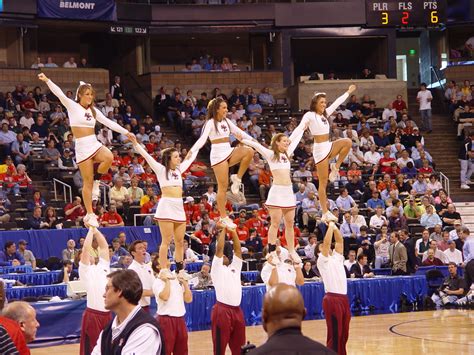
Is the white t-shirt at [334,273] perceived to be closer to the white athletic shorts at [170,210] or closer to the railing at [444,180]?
the white athletic shorts at [170,210]

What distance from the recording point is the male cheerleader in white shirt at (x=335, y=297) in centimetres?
1185

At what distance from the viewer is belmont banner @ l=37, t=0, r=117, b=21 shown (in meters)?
26.9

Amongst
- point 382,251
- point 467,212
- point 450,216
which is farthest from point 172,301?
point 467,212

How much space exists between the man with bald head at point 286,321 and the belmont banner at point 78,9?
2356 cm

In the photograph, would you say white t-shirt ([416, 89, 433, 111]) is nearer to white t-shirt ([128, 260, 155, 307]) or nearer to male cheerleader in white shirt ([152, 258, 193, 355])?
white t-shirt ([128, 260, 155, 307])

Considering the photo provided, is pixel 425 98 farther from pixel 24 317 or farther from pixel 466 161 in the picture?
pixel 24 317

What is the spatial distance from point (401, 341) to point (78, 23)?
1711cm

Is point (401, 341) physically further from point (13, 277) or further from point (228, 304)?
point (13, 277)

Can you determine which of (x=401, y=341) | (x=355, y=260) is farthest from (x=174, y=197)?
(x=355, y=260)

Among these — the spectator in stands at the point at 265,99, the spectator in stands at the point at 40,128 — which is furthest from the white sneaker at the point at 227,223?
the spectator in stands at the point at 265,99

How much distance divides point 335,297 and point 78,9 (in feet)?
56.8

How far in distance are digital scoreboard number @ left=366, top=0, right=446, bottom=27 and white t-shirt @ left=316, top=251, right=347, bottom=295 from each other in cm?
1633

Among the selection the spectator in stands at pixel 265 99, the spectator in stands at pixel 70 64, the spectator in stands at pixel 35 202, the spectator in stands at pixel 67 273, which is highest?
the spectator in stands at pixel 70 64

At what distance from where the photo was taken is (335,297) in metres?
11.9
